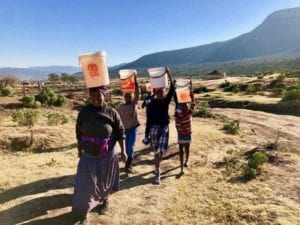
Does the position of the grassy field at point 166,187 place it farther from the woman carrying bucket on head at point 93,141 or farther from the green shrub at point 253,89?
the green shrub at point 253,89

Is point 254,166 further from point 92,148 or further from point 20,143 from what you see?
point 20,143

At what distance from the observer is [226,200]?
7137 mm

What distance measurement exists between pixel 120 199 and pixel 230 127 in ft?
24.6

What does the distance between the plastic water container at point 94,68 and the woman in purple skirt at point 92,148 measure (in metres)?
0.16

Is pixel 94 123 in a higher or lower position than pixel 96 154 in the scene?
higher

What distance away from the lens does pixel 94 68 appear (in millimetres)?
5789

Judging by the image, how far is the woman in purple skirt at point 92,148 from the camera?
5.98 meters

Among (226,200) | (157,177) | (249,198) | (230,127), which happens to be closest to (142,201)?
(157,177)

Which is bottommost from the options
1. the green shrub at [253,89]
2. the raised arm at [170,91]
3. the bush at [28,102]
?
the green shrub at [253,89]

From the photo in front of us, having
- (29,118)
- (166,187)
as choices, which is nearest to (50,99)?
(29,118)

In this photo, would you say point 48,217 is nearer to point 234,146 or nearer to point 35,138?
point 35,138

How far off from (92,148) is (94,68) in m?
1.26

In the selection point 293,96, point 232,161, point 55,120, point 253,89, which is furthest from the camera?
point 253,89

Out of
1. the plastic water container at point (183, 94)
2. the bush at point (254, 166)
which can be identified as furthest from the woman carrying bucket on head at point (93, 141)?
the bush at point (254, 166)
